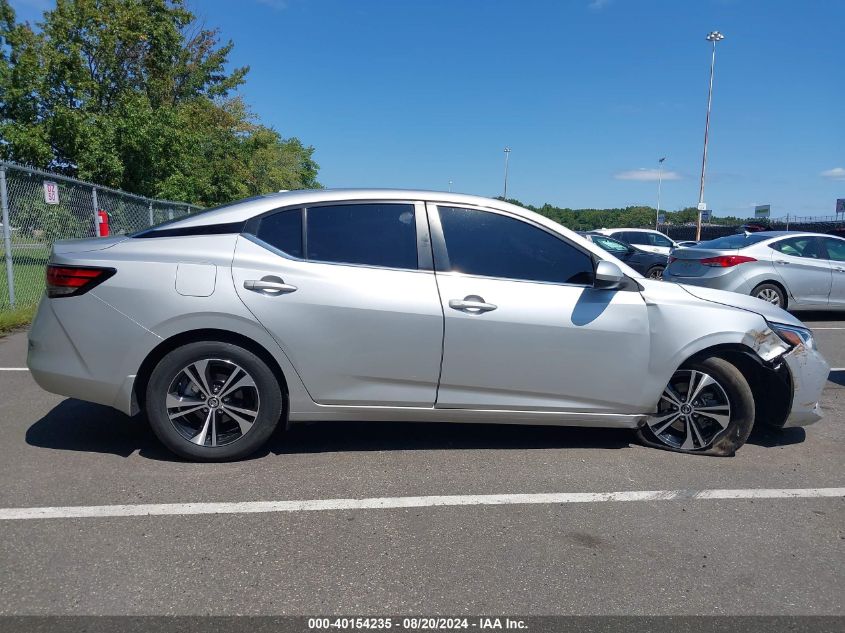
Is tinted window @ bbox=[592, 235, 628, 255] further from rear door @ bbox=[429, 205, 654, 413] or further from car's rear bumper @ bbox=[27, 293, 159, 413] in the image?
car's rear bumper @ bbox=[27, 293, 159, 413]

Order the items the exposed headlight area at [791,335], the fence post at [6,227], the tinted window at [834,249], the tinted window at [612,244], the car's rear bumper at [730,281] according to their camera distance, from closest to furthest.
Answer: the exposed headlight area at [791,335], the fence post at [6,227], the car's rear bumper at [730,281], the tinted window at [834,249], the tinted window at [612,244]

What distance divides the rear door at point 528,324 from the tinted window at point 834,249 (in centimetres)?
864

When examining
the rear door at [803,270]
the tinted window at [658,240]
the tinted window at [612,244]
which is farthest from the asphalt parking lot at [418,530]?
the tinted window at [658,240]

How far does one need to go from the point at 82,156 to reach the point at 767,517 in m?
19.0

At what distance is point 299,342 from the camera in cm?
390

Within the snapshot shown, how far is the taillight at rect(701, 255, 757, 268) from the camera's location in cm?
1038

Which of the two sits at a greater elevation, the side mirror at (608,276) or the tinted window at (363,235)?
the tinted window at (363,235)

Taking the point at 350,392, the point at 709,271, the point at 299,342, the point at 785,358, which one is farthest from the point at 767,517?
the point at 709,271

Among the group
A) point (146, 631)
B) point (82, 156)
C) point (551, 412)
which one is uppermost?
point (82, 156)

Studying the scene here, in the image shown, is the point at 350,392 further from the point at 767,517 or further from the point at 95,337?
the point at 767,517

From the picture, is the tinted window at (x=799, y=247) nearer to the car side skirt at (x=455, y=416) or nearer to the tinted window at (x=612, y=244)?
the tinted window at (x=612, y=244)

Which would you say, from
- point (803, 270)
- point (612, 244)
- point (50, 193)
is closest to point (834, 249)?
point (803, 270)

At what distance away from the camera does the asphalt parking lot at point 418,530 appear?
269 cm

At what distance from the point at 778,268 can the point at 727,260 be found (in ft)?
2.76
